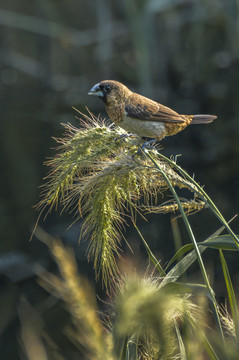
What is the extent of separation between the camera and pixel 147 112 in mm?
2482

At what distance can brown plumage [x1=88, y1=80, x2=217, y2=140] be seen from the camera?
2.42m

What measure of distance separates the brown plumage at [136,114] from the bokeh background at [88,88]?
2.89 m

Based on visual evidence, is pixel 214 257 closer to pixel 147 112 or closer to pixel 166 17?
pixel 147 112

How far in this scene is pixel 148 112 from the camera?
2.48 meters

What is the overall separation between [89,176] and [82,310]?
3.19ft

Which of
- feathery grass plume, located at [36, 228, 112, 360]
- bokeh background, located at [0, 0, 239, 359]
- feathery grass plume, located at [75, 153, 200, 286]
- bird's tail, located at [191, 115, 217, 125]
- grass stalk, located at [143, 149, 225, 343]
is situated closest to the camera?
feathery grass plume, located at [36, 228, 112, 360]

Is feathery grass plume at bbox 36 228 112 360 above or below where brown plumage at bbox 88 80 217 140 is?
below

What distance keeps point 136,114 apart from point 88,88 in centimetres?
1333

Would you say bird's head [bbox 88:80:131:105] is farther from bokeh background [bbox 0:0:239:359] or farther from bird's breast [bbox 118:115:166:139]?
bokeh background [bbox 0:0:239:359]

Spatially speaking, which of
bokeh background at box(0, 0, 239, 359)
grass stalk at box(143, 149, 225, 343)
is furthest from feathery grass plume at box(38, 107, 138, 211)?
bokeh background at box(0, 0, 239, 359)

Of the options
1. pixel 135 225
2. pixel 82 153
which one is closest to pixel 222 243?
pixel 135 225

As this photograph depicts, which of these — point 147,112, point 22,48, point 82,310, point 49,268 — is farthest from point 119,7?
point 82,310

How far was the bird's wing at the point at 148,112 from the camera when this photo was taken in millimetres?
2428

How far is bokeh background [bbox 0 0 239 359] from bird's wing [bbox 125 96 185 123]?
9.57 ft
